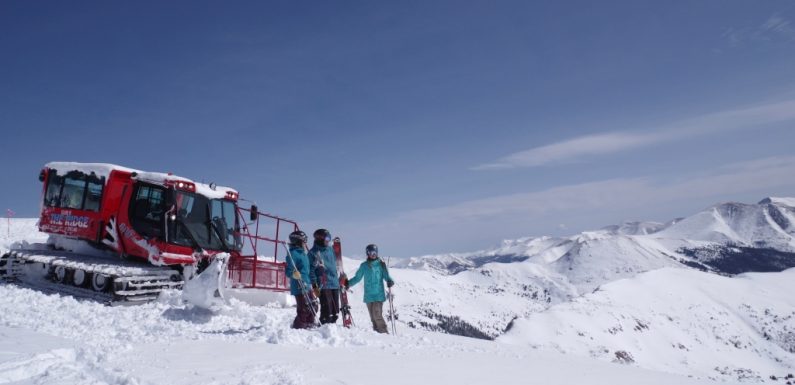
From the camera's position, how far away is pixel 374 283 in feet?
35.6

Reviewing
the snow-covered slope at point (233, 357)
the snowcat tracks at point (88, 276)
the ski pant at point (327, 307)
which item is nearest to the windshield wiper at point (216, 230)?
the snowcat tracks at point (88, 276)

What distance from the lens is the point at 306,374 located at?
17.3ft

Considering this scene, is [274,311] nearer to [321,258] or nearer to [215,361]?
[321,258]

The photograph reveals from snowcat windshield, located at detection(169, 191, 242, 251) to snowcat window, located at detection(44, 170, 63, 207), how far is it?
469 centimetres

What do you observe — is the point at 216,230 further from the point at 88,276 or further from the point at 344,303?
the point at 344,303

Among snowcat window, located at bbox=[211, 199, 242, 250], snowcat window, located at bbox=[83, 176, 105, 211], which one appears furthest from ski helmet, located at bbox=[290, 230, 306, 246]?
snowcat window, located at bbox=[83, 176, 105, 211]

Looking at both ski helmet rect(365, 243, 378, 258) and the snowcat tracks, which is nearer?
ski helmet rect(365, 243, 378, 258)

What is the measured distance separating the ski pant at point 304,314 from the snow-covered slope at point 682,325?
7266cm

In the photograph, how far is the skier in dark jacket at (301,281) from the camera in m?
9.52

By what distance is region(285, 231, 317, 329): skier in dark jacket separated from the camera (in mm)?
9523

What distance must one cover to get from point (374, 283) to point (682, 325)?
481 ft

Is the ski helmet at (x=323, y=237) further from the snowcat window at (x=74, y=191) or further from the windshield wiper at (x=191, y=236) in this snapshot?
the snowcat window at (x=74, y=191)

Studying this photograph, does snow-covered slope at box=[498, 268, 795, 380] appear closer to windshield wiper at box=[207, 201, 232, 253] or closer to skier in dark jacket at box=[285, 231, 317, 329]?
windshield wiper at box=[207, 201, 232, 253]

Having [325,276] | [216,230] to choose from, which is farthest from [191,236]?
[325,276]
